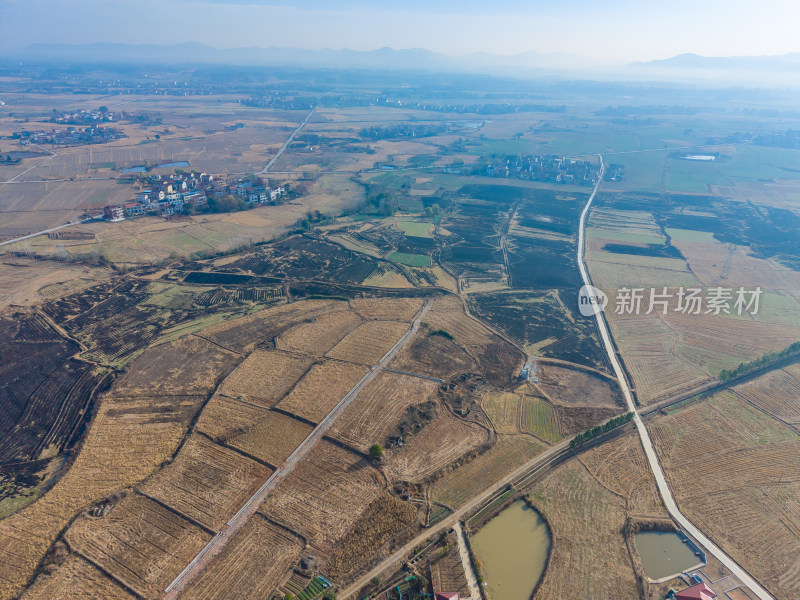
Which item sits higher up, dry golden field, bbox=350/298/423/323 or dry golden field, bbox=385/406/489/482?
dry golden field, bbox=350/298/423/323

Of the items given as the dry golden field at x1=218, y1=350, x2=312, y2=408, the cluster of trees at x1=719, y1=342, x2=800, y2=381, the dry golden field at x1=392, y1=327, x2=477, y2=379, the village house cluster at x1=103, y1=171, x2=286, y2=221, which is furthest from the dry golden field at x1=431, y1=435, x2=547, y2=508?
the village house cluster at x1=103, y1=171, x2=286, y2=221

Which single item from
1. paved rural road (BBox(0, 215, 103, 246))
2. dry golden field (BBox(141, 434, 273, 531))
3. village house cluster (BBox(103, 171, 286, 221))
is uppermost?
village house cluster (BBox(103, 171, 286, 221))

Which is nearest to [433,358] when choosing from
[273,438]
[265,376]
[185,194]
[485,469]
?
[485,469]

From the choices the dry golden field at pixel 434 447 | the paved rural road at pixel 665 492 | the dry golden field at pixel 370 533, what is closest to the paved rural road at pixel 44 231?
the dry golden field at pixel 434 447

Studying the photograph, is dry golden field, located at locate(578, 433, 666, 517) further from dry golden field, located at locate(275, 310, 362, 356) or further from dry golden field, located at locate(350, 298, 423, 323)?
dry golden field, located at locate(275, 310, 362, 356)

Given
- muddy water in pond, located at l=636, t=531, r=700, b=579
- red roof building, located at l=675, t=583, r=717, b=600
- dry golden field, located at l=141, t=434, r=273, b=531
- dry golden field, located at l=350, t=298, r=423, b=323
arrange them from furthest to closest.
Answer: dry golden field, located at l=350, t=298, r=423, b=323
dry golden field, located at l=141, t=434, r=273, b=531
muddy water in pond, located at l=636, t=531, r=700, b=579
red roof building, located at l=675, t=583, r=717, b=600

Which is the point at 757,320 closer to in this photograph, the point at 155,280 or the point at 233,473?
the point at 233,473

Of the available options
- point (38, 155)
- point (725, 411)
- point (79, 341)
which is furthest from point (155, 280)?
point (38, 155)
